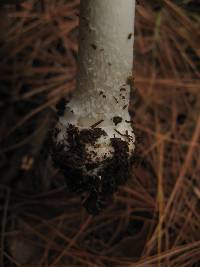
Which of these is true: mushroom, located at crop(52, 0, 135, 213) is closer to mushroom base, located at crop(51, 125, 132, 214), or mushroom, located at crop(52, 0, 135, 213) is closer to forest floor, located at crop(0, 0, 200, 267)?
mushroom base, located at crop(51, 125, 132, 214)

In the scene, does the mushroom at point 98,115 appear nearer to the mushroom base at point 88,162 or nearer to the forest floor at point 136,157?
the mushroom base at point 88,162

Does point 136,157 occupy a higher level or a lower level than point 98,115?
lower

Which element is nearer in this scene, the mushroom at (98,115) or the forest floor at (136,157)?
the mushroom at (98,115)

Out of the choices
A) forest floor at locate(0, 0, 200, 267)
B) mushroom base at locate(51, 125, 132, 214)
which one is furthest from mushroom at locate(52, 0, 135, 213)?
forest floor at locate(0, 0, 200, 267)

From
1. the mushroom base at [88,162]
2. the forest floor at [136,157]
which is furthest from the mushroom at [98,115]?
the forest floor at [136,157]

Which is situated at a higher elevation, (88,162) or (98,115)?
(98,115)
